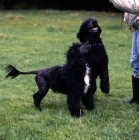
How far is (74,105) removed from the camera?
5.29m

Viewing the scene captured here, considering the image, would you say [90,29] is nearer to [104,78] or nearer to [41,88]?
[104,78]

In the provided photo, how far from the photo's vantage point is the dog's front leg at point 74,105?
5.27 metres

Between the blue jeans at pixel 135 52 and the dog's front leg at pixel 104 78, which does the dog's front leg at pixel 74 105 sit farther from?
the blue jeans at pixel 135 52

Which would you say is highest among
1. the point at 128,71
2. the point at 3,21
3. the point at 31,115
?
the point at 31,115

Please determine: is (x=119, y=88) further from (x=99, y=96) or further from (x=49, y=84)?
(x=49, y=84)

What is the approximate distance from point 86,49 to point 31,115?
115 cm

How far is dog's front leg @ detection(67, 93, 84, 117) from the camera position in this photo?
5273 millimetres

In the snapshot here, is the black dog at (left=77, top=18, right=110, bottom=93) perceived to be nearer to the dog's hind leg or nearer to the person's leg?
the person's leg

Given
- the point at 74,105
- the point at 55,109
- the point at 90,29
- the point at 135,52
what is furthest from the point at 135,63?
the point at 55,109

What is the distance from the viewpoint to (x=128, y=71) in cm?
866

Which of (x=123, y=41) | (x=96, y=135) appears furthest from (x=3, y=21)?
(x=96, y=135)

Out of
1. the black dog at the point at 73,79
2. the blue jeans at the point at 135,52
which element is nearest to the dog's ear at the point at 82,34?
the black dog at the point at 73,79

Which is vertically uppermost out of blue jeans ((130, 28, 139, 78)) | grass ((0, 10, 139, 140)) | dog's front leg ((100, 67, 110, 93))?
blue jeans ((130, 28, 139, 78))

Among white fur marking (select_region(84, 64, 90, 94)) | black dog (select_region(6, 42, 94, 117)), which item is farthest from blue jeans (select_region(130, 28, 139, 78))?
white fur marking (select_region(84, 64, 90, 94))
